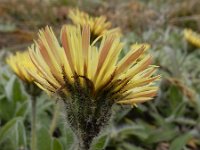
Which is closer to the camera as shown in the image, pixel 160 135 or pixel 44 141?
pixel 44 141

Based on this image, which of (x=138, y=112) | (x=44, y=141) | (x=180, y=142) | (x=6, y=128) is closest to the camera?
(x=44, y=141)

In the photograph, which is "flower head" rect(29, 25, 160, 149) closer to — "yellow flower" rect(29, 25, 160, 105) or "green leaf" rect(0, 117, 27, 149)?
"yellow flower" rect(29, 25, 160, 105)

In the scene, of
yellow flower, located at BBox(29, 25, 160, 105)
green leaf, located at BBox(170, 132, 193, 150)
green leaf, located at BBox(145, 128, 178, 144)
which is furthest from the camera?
green leaf, located at BBox(145, 128, 178, 144)

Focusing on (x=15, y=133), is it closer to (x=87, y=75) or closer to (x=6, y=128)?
(x=6, y=128)

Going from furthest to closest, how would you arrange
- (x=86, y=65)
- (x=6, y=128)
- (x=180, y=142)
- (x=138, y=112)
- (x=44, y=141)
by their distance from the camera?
(x=138, y=112)
(x=180, y=142)
(x=6, y=128)
(x=44, y=141)
(x=86, y=65)

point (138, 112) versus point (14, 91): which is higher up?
point (14, 91)

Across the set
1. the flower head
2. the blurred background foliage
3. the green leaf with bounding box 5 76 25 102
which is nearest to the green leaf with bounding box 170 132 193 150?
the blurred background foliage

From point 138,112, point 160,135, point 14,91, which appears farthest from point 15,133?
point 138,112

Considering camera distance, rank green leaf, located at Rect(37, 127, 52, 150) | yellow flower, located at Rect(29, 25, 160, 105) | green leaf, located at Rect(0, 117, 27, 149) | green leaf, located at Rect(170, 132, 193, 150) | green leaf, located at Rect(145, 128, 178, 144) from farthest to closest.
Result: green leaf, located at Rect(145, 128, 178, 144) → green leaf, located at Rect(170, 132, 193, 150) → green leaf, located at Rect(0, 117, 27, 149) → green leaf, located at Rect(37, 127, 52, 150) → yellow flower, located at Rect(29, 25, 160, 105)

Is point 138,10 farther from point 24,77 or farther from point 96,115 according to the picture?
point 96,115
